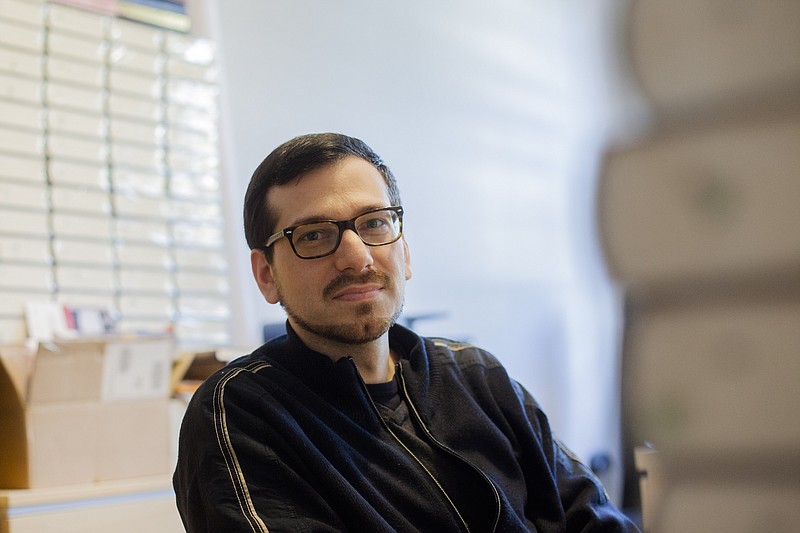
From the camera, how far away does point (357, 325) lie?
1.21 m

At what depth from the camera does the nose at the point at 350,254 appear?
1.20 meters

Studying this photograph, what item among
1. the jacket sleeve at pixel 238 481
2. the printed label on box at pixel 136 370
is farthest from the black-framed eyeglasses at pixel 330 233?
the printed label on box at pixel 136 370

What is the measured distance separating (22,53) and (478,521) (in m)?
1.86

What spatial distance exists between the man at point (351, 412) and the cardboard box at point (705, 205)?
92 cm

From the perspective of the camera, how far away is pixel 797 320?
0.37 ft

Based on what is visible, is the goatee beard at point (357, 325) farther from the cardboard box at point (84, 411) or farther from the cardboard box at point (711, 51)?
the cardboard box at point (711, 51)

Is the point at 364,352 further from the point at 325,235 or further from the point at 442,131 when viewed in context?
the point at 442,131

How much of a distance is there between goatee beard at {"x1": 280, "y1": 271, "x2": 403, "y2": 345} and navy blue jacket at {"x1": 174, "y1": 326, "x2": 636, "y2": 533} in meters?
0.05

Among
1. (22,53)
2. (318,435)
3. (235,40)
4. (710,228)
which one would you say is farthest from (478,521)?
(235,40)

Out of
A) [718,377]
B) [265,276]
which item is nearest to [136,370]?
[265,276]

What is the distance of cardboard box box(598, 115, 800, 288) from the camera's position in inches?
4.6

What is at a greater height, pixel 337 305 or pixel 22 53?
pixel 22 53

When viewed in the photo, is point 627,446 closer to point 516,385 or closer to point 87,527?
point 516,385

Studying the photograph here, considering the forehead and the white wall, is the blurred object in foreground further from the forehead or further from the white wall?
the white wall
